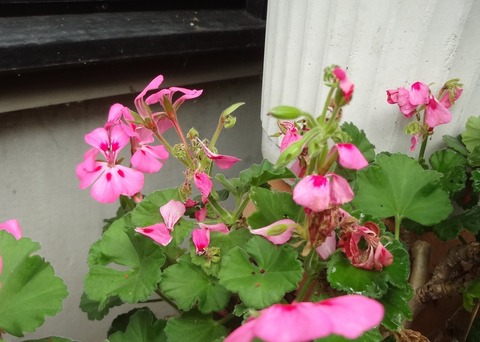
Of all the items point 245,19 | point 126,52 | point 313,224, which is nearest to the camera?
point 313,224

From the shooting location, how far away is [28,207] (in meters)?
0.98

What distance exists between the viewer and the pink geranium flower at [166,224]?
0.61m

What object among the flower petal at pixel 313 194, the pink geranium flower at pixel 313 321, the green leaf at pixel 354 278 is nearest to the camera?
the pink geranium flower at pixel 313 321

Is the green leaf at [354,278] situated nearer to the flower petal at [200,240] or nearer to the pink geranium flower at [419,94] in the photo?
the flower petal at [200,240]

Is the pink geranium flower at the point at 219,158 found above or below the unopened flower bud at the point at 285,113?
below

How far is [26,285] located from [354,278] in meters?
0.35

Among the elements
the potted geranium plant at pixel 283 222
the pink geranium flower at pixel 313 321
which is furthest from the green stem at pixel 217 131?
the pink geranium flower at pixel 313 321

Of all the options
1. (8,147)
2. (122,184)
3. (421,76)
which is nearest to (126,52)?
(8,147)

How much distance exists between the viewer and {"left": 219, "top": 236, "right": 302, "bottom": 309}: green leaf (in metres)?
0.52

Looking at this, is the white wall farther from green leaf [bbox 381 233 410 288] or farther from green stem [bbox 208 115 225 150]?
green leaf [bbox 381 233 410 288]

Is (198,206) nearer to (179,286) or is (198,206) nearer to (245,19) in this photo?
(179,286)

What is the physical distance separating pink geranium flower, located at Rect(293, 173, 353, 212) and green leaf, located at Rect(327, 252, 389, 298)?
0.40 feet

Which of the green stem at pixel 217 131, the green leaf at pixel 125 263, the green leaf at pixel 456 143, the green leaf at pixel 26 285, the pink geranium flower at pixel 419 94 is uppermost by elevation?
the pink geranium flower at pixel 419 94

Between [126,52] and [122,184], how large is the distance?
378 mm
